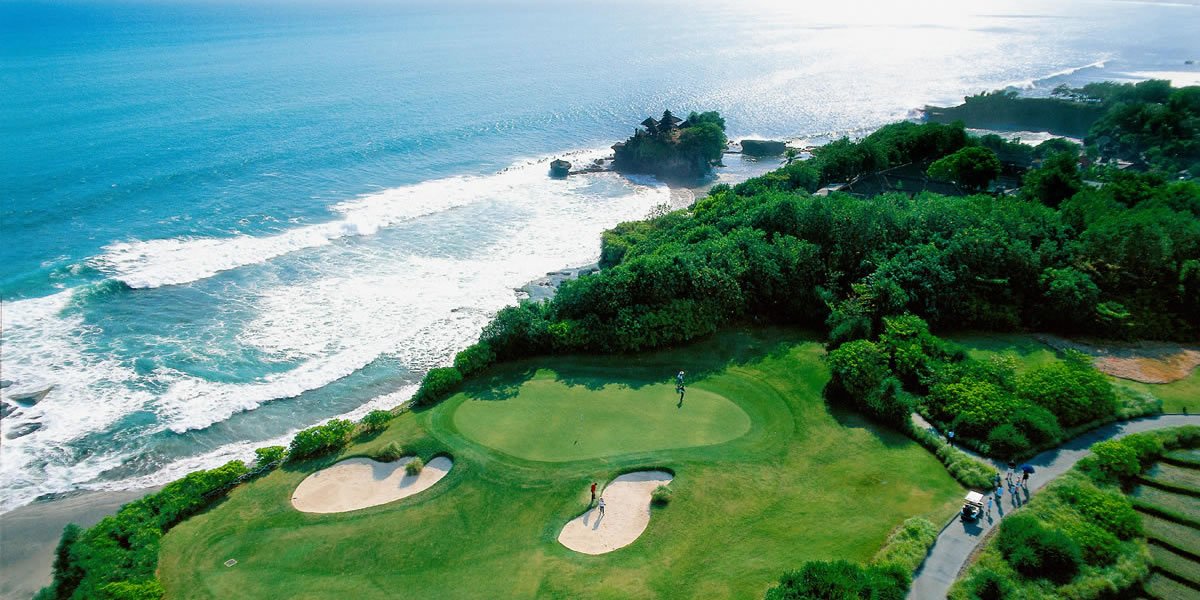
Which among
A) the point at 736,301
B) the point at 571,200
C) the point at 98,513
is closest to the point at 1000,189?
the point at 736,301

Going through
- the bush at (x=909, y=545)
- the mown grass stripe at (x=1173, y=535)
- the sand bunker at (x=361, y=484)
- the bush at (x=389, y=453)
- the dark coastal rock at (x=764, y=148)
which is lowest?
the mown grass stripe at (x=1173, y=535)

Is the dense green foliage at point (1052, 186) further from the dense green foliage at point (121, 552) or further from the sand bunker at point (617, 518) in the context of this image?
the dense green foliage at point (121, 552)

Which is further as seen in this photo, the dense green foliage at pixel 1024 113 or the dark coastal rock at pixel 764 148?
the dense green foliage at pixel 1024 113

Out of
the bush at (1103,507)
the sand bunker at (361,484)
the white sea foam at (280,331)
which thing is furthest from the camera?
the white sea foam at (280,331)

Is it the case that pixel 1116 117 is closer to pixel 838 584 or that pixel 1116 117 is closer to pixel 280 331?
pixel 838 584

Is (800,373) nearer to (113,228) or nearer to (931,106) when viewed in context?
(113,228)

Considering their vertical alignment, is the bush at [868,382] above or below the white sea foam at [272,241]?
below

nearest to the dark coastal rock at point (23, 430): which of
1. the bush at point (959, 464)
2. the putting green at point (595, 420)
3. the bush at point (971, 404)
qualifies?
the putting green at point (595, 420)

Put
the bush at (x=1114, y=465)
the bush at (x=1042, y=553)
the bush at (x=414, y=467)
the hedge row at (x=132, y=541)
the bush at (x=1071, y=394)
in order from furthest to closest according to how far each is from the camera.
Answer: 1. the bush at (x=414, y=467)
2. the bush at (x=1071, y=394)
3. the bush at (x=1114, y=465)
4. the hedge row at (x=132, y=541)
5. the bush at (x=1042, y=553)
